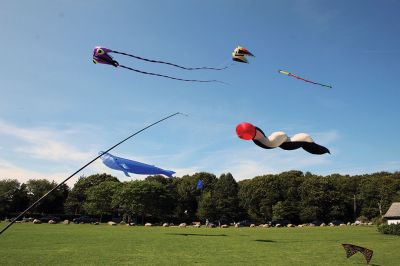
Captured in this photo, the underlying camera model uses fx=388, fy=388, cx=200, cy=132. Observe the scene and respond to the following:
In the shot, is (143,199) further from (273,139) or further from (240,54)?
(273,139)

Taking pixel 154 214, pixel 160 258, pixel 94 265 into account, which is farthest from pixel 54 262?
pixel 154 214

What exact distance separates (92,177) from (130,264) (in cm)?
9608

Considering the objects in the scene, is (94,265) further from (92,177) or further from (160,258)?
(92,177)

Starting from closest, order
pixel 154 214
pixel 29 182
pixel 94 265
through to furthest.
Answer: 1. pixel 94 265
2. pixel 154 214
3. pixel 29 182

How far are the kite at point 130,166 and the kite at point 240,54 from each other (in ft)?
70.2

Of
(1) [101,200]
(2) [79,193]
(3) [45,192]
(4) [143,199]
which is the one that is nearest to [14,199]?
(3) [45,192]

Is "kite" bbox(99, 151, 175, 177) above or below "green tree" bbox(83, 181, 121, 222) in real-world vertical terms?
below

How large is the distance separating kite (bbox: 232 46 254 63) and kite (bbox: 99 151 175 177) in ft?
70.2

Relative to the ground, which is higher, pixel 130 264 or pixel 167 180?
pixel 167 180

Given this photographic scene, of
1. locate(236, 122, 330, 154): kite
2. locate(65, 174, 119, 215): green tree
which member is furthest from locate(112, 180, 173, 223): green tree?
locate(236, 122, 330, 154): kite

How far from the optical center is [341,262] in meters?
22.2

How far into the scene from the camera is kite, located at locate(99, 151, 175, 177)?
98.0ft

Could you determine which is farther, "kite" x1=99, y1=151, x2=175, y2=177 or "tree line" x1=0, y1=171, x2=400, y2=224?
"tree line" x1=0, y1=171, x2=400, y2=224

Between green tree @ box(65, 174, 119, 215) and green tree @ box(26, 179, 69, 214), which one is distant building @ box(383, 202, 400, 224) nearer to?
green tree @ box(65, 174, 119, 215)
